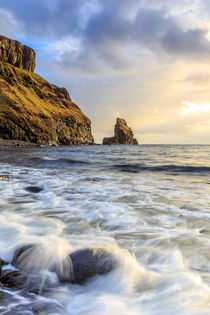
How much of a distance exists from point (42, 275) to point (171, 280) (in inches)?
43.9

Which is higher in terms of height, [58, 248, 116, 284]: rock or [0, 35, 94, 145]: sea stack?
[0, 35, 94, 145]: sea stack

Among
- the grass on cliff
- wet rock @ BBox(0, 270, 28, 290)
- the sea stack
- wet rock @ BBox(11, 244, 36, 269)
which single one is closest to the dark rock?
wet rock @ BBox(11, 244, 36, 269)

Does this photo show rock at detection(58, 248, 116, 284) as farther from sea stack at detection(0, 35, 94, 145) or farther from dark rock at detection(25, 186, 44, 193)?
sea stack at detection(0, 35, 94, 145)

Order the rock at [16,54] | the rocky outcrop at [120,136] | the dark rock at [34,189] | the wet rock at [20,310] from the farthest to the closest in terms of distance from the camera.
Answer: the rocky outcrop at [120,136], the rock at [16,54], the dark rock at [34,189], the wet rock at [20,310]

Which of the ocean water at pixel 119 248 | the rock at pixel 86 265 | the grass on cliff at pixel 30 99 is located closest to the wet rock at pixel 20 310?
the ocean water at pixel 119 248

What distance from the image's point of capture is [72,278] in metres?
1.75

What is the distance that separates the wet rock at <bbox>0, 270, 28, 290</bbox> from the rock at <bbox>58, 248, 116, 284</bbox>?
0.98ft

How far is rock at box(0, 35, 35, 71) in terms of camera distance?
100 m

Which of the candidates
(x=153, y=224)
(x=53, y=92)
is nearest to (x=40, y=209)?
(x=153, y=224)

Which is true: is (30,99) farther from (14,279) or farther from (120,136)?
(14,279)

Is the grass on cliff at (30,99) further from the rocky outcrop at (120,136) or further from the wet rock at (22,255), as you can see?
the wet rock at (22,255)

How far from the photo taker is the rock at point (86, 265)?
177 centimetres

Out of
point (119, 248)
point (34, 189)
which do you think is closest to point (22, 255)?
point (119, 248)

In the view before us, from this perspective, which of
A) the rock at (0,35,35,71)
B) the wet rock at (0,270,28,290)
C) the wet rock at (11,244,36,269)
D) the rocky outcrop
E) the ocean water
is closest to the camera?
the ocean water
